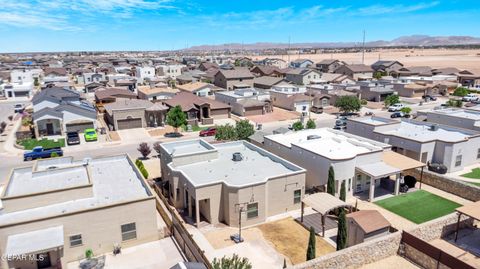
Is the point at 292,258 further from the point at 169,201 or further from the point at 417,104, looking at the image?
the point at 417,104

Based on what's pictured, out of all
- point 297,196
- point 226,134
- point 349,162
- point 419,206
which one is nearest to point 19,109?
point 226,134

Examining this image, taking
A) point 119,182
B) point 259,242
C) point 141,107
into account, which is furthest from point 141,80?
point 259,242

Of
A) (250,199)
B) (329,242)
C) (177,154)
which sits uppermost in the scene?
(177,154)

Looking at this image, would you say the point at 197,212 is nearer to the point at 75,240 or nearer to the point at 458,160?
the point at 75,240

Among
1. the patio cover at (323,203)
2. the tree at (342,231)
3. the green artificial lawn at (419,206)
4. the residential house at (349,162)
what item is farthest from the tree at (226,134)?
the tree at (342,231)

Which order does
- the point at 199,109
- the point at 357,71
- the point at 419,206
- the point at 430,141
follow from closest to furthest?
the point at 419,206 < the point at 430,141 < the point at 199,109 < the point at 357,71

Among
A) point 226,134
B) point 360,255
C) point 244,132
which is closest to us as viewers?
point 360,255

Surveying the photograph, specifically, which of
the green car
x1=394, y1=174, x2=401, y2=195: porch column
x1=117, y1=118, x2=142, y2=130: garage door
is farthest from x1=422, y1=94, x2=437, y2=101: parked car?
the green car

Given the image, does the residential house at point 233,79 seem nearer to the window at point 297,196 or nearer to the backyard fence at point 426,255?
the window at point 297,196
